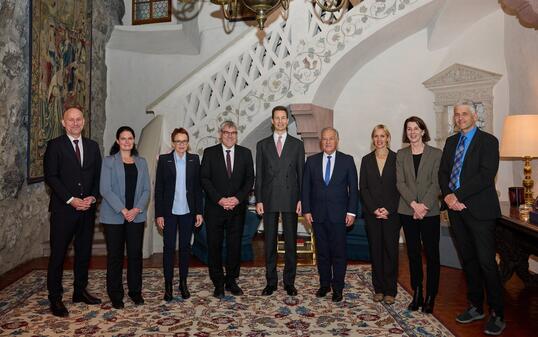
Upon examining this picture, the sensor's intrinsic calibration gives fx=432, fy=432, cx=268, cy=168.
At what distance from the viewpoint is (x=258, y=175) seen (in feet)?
13.5

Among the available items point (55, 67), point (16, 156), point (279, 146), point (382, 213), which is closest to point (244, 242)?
point (279, 146)

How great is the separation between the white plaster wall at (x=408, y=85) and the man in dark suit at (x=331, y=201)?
3.18 metres

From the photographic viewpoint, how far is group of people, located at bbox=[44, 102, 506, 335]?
329cm

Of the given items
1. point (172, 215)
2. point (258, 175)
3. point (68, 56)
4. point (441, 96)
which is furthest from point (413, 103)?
point (68, 56)

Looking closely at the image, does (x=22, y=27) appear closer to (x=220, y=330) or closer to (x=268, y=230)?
(x=268, y=230)

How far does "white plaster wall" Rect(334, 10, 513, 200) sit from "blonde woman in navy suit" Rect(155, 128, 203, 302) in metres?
3.69

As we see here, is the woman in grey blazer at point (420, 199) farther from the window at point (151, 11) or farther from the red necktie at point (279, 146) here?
the window at point (151, 11)

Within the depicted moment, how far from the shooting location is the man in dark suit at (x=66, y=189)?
360cm

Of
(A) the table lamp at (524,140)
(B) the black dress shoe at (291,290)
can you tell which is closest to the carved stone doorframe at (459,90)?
(A) the table lamp at (524,140)

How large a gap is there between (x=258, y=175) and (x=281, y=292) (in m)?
1.16

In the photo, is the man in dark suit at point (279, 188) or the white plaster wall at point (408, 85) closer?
the man in dark suit at point (279, 188)

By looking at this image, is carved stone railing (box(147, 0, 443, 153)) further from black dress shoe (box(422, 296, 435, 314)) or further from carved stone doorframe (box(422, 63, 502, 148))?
black dress shoe (box(422, 296, 435, 314))

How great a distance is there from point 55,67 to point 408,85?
526 centimetres

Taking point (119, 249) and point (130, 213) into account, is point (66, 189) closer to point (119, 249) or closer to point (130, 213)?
point (130, 213)
